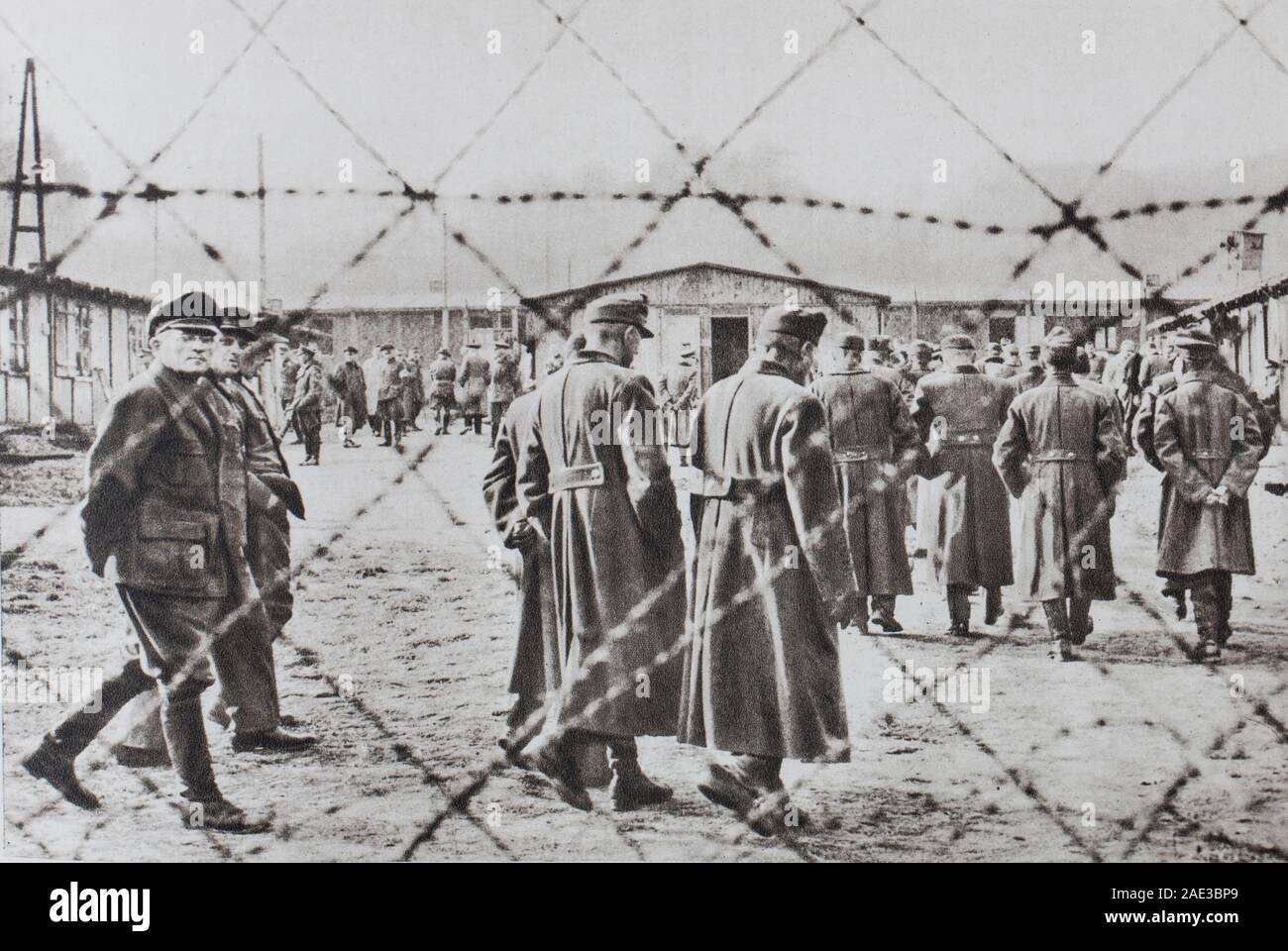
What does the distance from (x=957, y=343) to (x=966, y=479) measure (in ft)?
1.88

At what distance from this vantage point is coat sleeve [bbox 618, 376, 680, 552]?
3105 millimetres

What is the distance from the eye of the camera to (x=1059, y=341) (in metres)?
4.02

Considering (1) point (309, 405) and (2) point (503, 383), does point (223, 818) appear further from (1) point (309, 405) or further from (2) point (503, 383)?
(2) point (503, 383)

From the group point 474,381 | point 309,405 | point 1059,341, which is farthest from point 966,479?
point 309,405

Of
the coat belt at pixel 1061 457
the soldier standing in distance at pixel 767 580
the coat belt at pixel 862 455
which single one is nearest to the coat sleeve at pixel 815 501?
the soldier standing in distance at pixel 767 580

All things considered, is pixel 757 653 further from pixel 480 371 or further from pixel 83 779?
pixel 83 779

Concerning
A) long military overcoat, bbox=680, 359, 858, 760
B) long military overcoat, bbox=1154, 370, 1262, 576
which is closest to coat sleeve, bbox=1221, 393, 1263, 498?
long military overcoat, bbox=1154, 370, 1262, 576

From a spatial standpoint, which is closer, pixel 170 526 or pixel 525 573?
pixel 170 526

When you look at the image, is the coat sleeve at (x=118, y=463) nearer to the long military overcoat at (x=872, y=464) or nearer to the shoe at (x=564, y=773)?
the shoe at (x=564, y=773)

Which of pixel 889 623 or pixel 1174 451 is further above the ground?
pixel 1174 451

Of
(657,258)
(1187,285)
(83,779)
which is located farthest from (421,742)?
(1187,285)

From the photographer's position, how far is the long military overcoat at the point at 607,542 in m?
3.14

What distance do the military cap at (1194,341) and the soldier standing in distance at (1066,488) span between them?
0.26m

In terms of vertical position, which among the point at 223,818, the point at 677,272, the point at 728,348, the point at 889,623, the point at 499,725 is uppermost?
the point at 677,272
